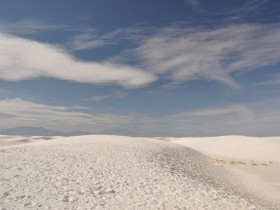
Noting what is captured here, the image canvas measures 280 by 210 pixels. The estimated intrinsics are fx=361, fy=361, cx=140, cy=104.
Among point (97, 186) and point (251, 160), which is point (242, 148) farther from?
point (97, 186)

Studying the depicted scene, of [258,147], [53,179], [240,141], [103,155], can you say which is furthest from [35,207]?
[240,141]

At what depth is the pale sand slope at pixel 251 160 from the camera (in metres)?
24.8

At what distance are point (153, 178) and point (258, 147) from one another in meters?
35.8

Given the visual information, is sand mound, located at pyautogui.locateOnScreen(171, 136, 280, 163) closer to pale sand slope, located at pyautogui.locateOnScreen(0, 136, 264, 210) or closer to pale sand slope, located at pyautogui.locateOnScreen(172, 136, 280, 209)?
pale sand slope, located at pyautogui.locateOnScreen(172, 136, 280, 209)

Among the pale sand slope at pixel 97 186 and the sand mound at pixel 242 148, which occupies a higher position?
the sand mound at pixel 242 148

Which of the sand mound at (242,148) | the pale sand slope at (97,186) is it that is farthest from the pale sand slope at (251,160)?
the pale sand slope at (97,186)

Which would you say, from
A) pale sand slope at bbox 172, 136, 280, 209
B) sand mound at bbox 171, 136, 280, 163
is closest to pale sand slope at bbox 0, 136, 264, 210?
pale sand slope at bbox 172, 136, 280, 209

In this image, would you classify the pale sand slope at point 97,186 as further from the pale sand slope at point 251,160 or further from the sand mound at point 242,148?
the sand mound at point 242,148

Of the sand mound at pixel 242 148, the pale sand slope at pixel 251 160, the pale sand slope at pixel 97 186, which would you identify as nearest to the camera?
the pale sand slope at pixel 97 186

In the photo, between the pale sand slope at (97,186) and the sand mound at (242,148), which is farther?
the sand mound at (242,148)

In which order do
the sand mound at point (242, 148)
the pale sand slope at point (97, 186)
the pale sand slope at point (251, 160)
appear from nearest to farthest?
the pale sand slope at point (97, 186)
the pale sand slope at point (251, 160)
the sand mound at point (242, 148)

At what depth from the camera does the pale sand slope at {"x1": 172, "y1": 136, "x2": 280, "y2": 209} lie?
2481cm

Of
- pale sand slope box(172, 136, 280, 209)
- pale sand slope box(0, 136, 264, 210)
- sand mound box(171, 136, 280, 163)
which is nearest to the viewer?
pale sand slope box(0, 136, 264, 210)

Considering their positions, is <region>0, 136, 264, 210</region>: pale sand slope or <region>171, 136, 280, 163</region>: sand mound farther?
<region>171, 136, 280, 163</region>: sand mound
